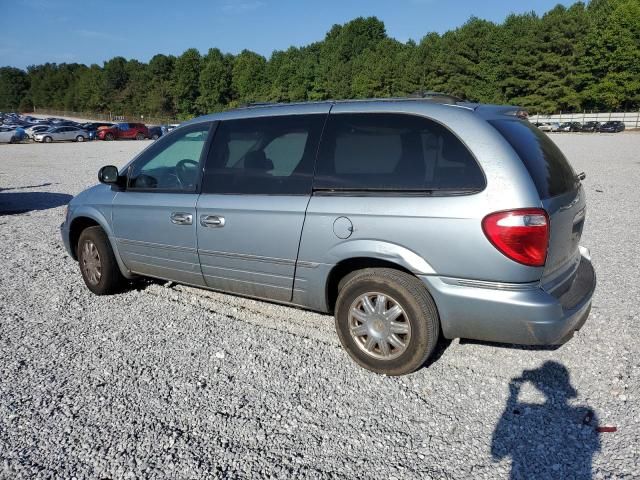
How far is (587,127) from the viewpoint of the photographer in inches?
2183

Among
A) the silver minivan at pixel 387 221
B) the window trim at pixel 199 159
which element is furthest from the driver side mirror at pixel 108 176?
the silver minivan at pixel 387 221

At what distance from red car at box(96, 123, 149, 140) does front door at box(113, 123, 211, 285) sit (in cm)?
4754

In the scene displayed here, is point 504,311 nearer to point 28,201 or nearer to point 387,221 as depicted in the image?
point 387,221

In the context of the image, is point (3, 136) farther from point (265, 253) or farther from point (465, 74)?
point (465, 74)

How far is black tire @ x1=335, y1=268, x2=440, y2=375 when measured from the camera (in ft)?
11.1

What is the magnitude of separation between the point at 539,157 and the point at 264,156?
6.70 ft

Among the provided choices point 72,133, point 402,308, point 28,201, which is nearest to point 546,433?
point 402,308

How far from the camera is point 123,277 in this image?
5301mm

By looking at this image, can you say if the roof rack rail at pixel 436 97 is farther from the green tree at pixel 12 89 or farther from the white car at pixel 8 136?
the green tree at pixel 12 89

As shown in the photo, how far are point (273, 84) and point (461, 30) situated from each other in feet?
127

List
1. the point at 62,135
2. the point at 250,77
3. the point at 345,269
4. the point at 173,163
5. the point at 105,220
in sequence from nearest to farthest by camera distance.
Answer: the point at 345,269 < the point at 173,163 < the point at 105,220 < the point at 62,135 < the point at 250,77

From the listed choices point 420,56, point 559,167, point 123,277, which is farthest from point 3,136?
point 420,56

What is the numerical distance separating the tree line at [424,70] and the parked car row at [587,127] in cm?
926

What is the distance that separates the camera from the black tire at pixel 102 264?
5.17m
